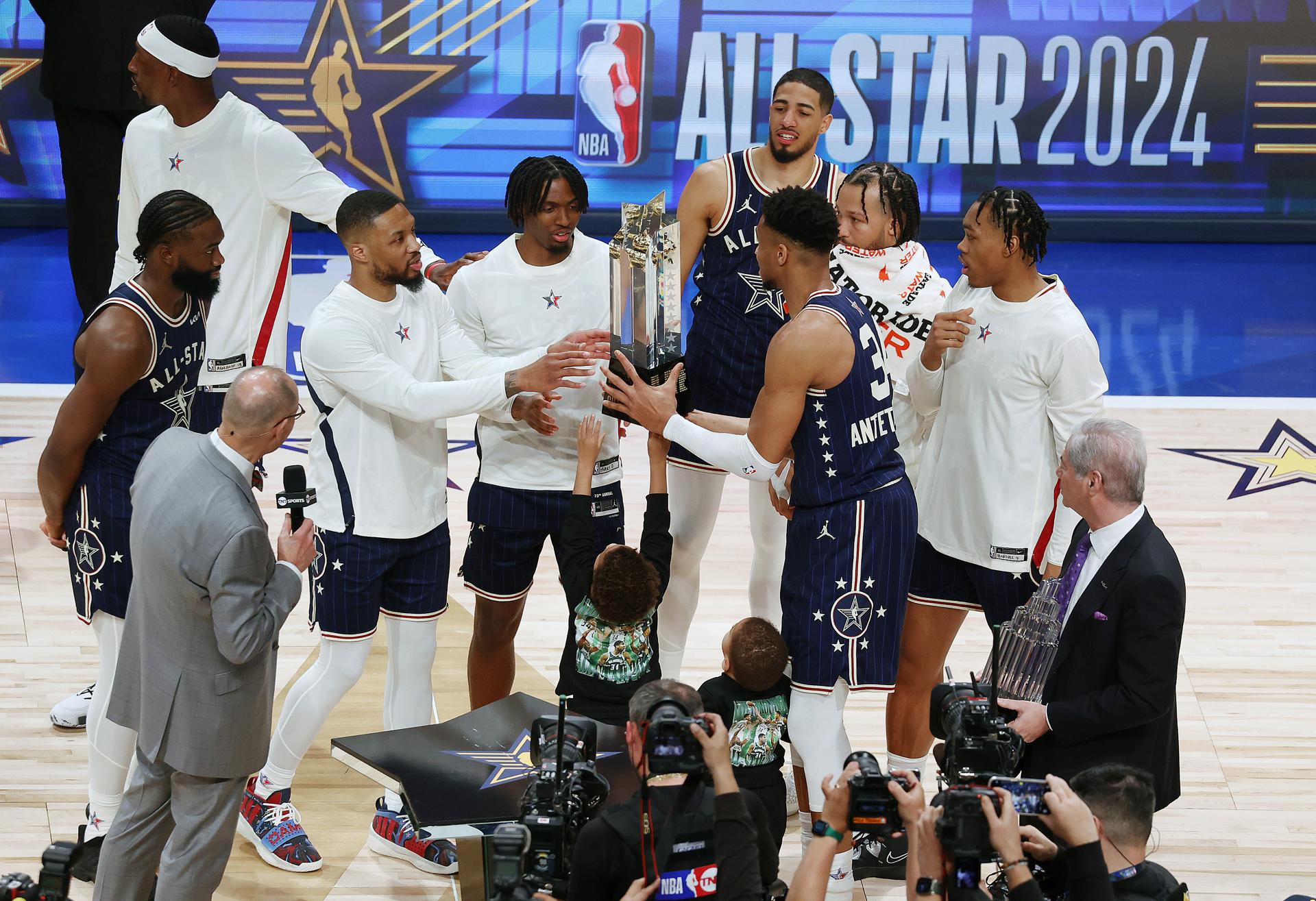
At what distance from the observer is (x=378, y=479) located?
431cm

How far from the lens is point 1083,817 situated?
293cm

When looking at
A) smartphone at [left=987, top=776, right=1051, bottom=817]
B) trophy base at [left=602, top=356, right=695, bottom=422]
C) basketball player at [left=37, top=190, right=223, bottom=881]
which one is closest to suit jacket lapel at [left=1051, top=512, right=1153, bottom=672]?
smartphone at [left=987, top=776, right=1051, bottom=817]

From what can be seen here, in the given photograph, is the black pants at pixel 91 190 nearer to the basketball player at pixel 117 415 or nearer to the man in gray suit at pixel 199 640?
the basketball player at pixel 117 415

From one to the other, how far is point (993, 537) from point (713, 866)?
1.81 meters

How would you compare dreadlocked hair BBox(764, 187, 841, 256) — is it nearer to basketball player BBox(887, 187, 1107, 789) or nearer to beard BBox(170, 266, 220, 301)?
basketball player BBox(887, 187, 1107, 789)

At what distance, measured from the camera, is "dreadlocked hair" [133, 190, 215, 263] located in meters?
4.08

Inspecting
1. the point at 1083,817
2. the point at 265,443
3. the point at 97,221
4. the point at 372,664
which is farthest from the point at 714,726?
the point at 97,221

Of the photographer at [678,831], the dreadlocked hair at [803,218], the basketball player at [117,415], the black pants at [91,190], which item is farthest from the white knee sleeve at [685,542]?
the black pants at [91,190]

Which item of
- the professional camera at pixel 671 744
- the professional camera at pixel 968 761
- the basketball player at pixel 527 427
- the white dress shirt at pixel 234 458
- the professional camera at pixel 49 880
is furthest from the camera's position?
the basketball player at pixel 527 427

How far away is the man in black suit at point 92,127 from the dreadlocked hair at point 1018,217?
439 centimetres

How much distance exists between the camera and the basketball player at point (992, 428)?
4.34 meters

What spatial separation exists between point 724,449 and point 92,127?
4476 millimetres

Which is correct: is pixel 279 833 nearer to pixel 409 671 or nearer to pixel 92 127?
pixel 409 671

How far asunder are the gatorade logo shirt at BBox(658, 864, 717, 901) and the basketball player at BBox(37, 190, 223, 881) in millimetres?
1961
